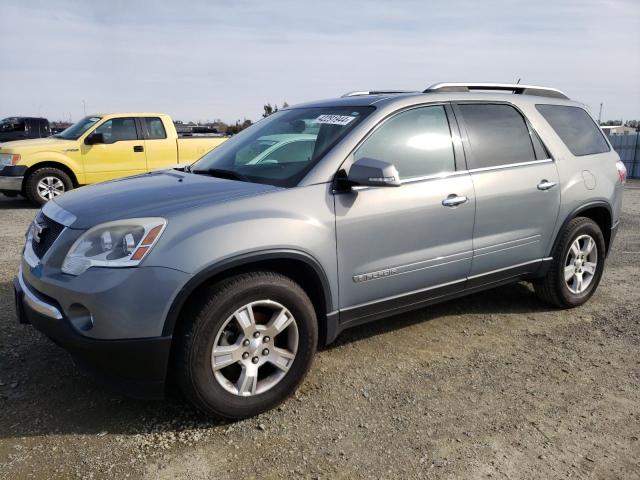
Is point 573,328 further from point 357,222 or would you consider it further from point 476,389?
point 357,222

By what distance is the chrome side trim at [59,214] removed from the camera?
112 inches

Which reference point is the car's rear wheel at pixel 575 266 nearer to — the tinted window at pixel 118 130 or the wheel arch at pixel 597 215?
the wheel arch at pixel 597 215

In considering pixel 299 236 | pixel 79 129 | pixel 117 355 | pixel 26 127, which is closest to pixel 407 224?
pixel 299 236

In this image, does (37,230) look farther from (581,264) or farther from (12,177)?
(12,177)

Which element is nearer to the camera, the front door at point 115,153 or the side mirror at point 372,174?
the side mirror at point 372,174

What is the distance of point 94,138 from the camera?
10055 mm

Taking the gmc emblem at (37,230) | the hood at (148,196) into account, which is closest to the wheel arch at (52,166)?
the hood at (148,196)

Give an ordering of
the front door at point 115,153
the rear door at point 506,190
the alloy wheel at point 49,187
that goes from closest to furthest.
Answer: the rear door at point 506,190, the alloy wheel at point 49,187, the front door at point 115,153

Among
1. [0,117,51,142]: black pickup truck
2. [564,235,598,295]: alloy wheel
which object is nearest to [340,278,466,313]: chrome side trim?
[564,235,598,295]: alloy wheel

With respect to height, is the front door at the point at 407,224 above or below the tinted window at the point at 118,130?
below

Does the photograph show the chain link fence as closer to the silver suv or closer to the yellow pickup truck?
the yellow pickup truck

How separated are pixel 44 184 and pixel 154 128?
227 centimetres

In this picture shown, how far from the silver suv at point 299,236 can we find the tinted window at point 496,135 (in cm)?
2

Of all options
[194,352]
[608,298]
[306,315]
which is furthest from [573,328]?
[194,352]
